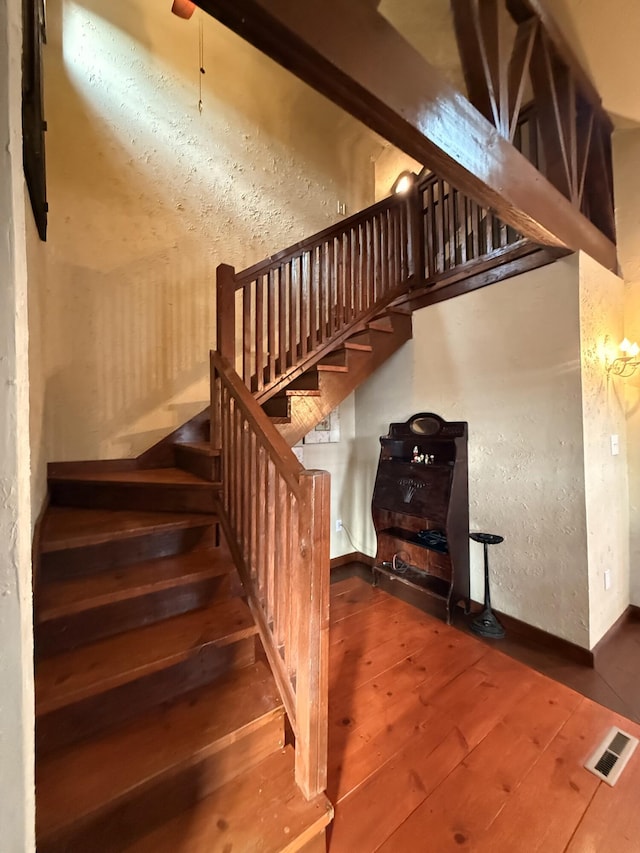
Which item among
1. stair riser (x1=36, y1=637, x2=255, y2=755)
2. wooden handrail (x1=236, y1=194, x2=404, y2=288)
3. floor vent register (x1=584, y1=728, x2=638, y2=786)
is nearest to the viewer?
stair riser (x1=36, y1=637, x2=255, y2=755)

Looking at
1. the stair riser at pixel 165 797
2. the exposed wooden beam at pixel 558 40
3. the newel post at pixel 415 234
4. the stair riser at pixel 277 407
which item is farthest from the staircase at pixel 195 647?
the exposed wooden beam at pixel 558 40

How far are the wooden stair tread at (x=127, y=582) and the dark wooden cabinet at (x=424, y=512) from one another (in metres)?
1.51

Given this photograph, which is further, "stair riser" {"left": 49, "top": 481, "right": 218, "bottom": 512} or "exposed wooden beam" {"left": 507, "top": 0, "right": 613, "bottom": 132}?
"stair riser" {"left": 49, "top": 481, "right": 218, "bottom": 512}

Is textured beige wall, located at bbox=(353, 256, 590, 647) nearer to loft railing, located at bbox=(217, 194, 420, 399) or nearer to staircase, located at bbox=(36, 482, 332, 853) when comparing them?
loft railing, located at bbox=(217, 194, 420, 399)

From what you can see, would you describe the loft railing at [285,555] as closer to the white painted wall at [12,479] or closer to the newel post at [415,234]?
the white painted wall at [12,479]

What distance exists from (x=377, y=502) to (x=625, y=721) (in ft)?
5.80

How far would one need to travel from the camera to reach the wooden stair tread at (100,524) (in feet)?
4.95

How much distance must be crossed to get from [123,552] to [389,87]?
2075 millimetres

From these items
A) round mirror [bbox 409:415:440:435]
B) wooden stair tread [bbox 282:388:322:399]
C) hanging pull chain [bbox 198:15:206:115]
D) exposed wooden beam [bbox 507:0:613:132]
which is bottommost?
round mirror [bbox 409:415:440:435]

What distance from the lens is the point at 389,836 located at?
119cm

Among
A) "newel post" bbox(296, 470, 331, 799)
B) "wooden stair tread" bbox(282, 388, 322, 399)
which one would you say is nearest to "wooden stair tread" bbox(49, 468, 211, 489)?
"wooden stair tread" bbox(282, 388, 322, 399)

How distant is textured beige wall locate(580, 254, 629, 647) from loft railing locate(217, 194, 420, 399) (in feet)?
4.45

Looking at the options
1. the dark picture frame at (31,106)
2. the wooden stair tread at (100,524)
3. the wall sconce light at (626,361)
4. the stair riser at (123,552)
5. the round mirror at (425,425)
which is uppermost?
the dark picture frame at (31,106)

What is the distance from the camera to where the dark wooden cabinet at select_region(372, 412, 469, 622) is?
2.49 metres
